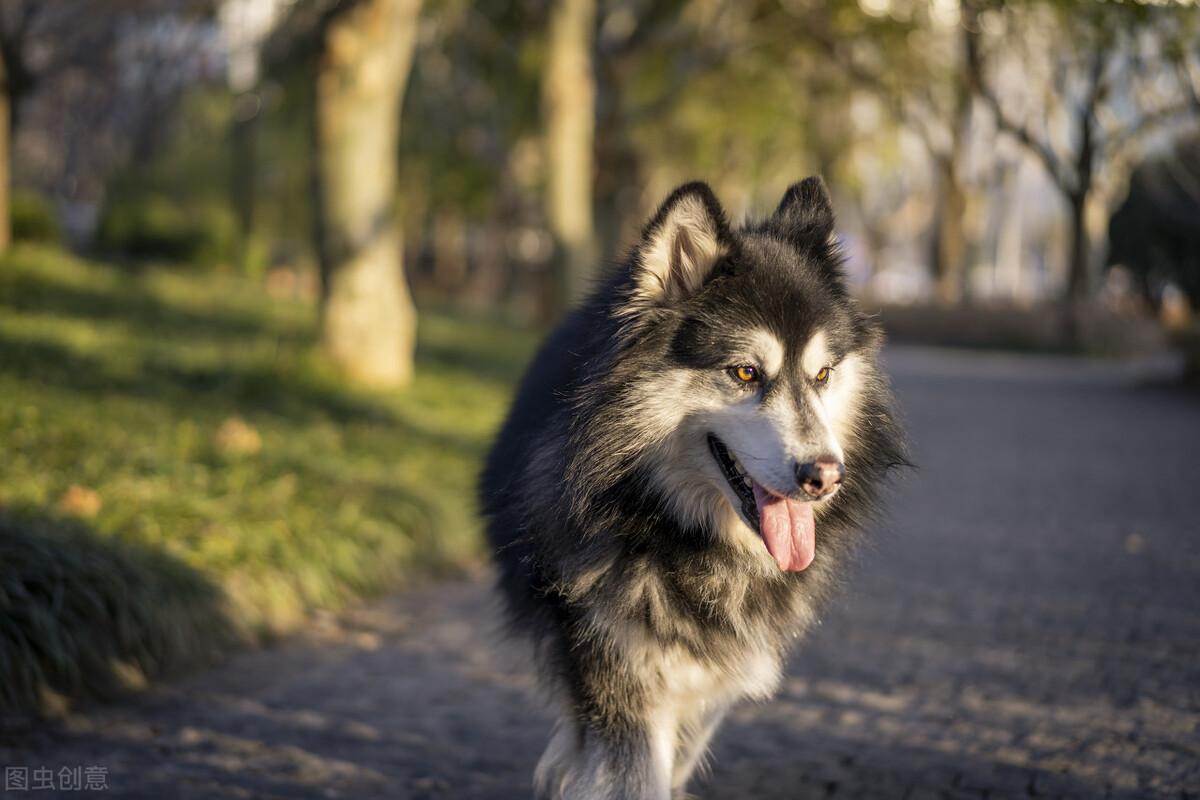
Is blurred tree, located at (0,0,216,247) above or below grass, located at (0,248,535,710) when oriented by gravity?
above

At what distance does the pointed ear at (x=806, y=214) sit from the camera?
3.51 metres

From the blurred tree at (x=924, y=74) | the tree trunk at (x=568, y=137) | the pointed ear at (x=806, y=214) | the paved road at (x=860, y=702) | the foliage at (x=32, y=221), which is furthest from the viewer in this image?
the blurred tree at (x=924, y=74)

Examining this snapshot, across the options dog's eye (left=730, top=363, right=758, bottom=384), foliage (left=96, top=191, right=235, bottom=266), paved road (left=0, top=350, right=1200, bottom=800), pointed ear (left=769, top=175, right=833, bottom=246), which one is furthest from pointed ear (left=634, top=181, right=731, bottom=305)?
foliage (left=96, top=191, right=235, bottom=266)

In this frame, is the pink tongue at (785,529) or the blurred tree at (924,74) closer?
the pink tongue at (785,529)

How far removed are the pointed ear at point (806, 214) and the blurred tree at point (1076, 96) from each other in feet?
46.7

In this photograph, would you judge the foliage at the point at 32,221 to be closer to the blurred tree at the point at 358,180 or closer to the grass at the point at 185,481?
the grass at the point at 185,481

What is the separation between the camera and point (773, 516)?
3.10 m

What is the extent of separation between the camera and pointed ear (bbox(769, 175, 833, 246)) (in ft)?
11.5

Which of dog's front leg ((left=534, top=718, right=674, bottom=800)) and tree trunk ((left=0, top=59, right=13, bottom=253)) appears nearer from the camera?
dog's front leg ((left=534, top=718, right=674, bottom=800))

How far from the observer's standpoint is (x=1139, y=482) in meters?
10.4

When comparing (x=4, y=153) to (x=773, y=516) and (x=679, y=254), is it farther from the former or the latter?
(x=773, y=516)

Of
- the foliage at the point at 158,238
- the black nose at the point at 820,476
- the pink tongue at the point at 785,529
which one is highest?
the foliage at the point at 158,238

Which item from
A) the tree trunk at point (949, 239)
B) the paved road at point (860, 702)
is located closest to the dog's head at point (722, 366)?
the paved road at point (860, 702)

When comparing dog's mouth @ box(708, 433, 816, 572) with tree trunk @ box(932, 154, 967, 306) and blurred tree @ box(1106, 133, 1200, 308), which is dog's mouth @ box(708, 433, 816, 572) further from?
tree trunk @ box(932, 154, 967, 306)
